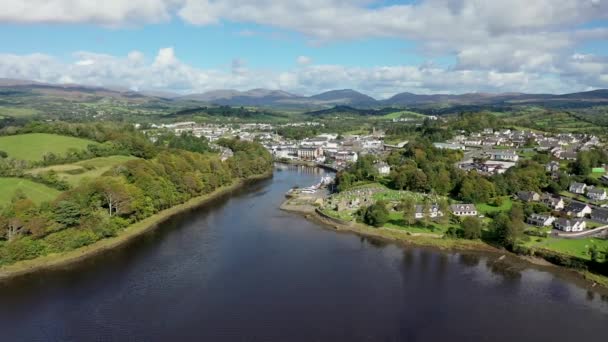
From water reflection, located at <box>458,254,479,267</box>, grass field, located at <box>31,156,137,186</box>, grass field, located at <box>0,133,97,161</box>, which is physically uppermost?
grass field, located at <box>0,133,97,161</box>

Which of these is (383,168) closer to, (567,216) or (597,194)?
(597,194)

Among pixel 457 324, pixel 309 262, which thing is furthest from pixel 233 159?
pixel 457 324

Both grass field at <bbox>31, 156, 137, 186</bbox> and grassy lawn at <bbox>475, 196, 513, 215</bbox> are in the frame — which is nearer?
grassy lawn at <bbox>475, 196, 513, 215</bbox>

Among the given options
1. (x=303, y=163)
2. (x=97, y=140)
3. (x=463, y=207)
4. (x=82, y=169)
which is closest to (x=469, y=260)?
(x=463, y=207)

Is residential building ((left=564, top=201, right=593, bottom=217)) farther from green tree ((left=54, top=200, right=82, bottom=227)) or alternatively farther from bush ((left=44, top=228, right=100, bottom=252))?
green tree ((left=54, top=200, right=82, bottom=227))

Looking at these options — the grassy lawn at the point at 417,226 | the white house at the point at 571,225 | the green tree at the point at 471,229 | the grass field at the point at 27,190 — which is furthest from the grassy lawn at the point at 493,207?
the grass field at the point at 27,190

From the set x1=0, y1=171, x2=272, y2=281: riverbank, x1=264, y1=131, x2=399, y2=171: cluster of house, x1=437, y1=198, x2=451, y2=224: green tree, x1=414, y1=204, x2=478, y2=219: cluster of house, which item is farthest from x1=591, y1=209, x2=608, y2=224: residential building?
x1=264, y1=131, x2=399, y2=171: cluster of house
